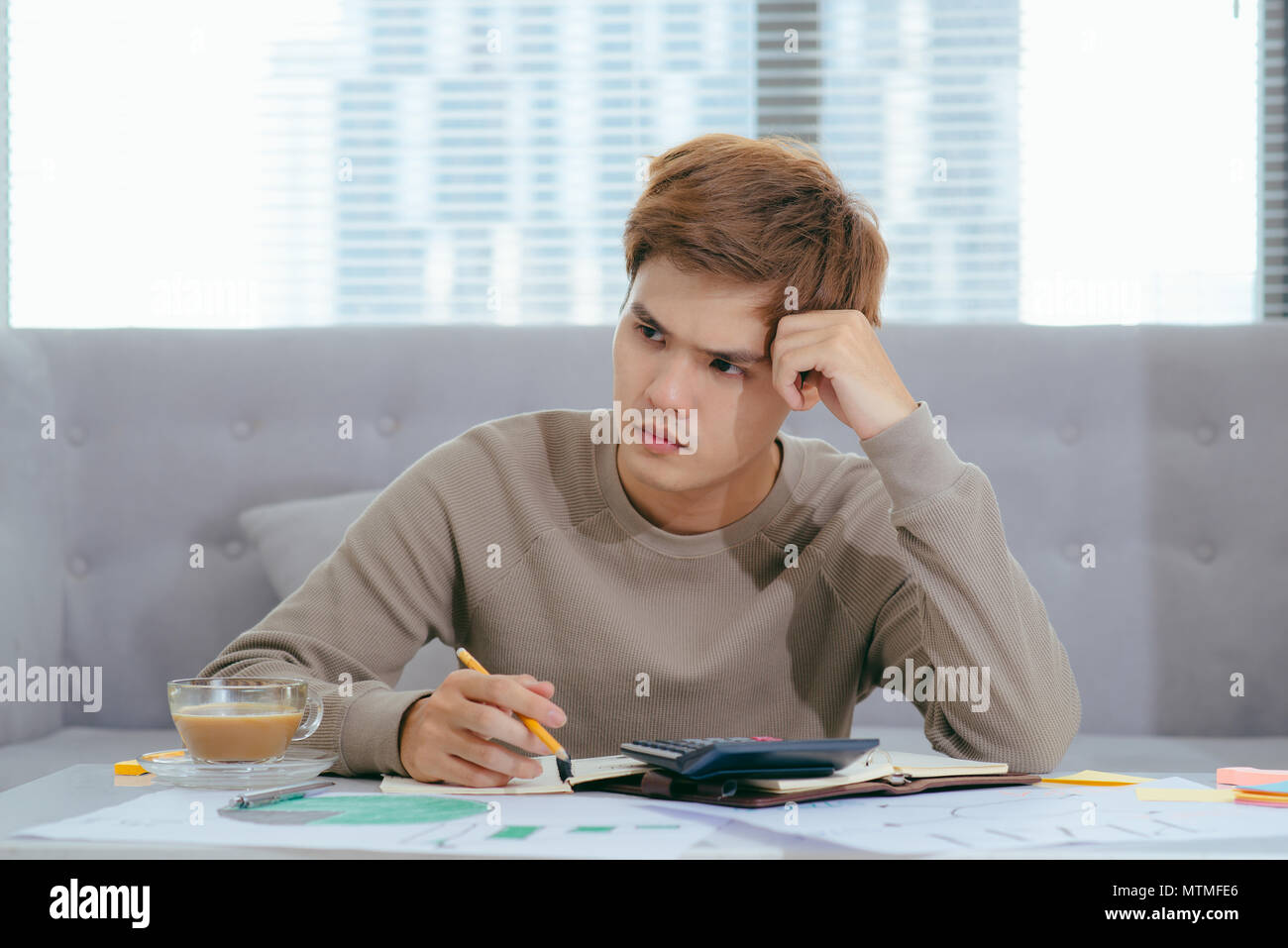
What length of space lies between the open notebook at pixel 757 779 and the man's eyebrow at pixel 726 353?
14.1 inches

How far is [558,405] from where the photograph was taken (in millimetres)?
1716

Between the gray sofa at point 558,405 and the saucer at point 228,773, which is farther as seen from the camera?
the gray sofa at point 558,405

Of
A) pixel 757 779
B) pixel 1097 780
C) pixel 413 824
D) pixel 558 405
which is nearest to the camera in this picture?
pixel 413 824

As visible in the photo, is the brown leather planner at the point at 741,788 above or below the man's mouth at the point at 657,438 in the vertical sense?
below

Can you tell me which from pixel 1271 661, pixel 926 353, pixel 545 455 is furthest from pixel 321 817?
pixel 1271 661

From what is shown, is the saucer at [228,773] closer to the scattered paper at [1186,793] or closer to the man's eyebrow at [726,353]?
the man's eyebrow at [726,353]

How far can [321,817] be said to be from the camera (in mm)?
668

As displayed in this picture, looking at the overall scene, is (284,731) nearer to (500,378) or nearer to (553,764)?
(553,764)

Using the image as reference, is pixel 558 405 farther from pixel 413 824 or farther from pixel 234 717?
pixel 413 824

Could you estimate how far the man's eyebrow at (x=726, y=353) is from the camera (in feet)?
3.32

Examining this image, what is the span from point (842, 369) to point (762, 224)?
0.52 feet

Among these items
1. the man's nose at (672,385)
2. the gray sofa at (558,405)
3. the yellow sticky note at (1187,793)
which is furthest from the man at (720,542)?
the gray sofa at (558,405)

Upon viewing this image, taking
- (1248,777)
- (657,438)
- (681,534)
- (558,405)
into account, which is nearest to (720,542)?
(681,534)
